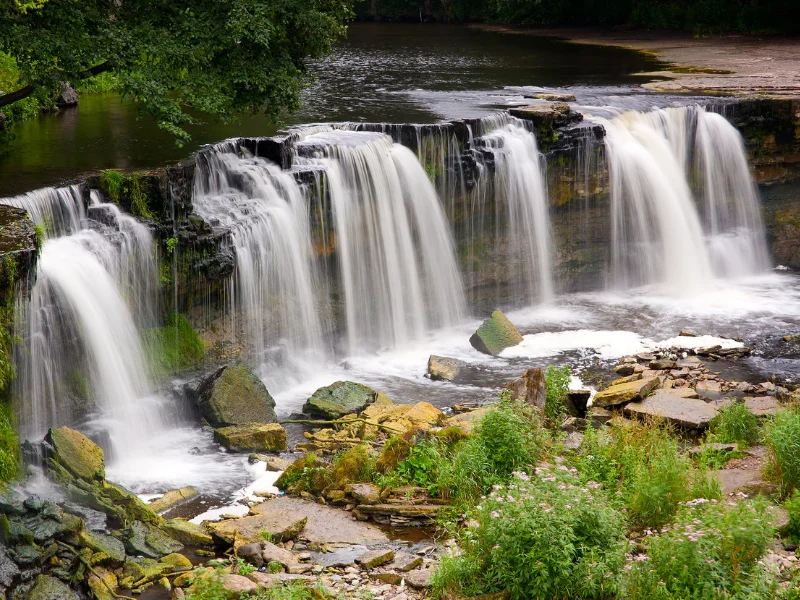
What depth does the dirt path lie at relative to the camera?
24844 mm

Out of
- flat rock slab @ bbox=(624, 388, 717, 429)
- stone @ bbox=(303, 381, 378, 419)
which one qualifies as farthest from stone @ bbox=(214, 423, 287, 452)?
flat rock slab @ bbox=(624, 388, 717, 429)

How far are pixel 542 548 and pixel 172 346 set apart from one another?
8.54 meters

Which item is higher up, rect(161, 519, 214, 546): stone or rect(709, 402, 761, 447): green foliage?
rect(161, 519, 214, 546): stone

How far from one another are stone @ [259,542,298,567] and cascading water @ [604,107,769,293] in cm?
1405

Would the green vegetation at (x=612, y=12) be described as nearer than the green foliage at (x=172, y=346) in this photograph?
No

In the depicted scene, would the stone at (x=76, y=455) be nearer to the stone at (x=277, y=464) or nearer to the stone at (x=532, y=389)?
the stone at (x=277, y=464)

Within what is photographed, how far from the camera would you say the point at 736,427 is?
36.6 feet

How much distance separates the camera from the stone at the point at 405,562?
841cm

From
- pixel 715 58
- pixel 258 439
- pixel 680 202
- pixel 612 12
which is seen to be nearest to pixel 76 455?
pixel 258 439

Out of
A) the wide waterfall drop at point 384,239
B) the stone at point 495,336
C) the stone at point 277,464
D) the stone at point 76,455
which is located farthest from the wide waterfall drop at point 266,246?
the stone at point 76,455

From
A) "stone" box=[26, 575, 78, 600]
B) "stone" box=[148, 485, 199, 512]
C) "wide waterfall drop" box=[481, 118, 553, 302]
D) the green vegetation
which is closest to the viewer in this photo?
"stone" box=[26, 575, 78, 600]

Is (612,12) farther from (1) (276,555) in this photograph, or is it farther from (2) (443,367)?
(1) (276,555)

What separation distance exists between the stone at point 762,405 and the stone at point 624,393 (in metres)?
1.36

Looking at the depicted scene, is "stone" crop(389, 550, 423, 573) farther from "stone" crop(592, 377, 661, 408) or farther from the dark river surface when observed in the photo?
the dark river surface
